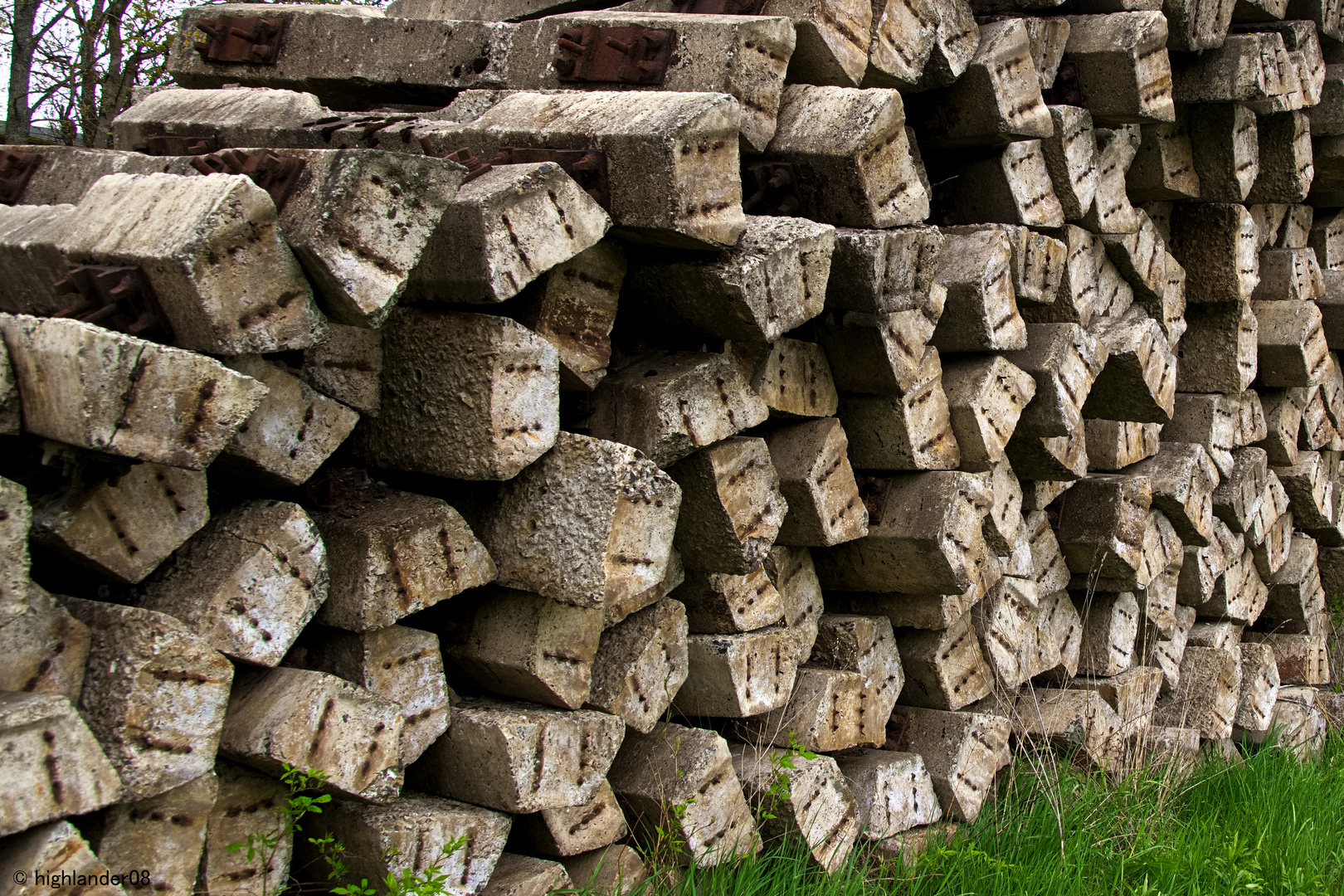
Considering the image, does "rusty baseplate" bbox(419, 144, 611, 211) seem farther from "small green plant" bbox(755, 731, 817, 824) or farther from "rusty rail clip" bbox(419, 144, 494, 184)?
"small green plant" bbox(755, 731, 817, 824)

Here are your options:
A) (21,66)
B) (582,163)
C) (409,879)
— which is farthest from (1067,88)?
(21,66)

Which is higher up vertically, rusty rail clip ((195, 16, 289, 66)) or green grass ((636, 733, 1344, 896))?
rusty rail clip ((195, 16, 289, 66))

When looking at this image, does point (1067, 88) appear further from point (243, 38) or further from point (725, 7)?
point (243, 38)

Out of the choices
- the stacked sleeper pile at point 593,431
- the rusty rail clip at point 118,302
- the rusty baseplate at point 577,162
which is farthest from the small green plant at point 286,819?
the rusty baseplate at point 577,162

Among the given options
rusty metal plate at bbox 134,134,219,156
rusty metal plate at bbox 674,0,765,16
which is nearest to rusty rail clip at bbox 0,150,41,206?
rusty metal plate at bbox 134,134,219,156

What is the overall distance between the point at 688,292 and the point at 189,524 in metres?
1.14

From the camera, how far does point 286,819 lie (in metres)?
2.23

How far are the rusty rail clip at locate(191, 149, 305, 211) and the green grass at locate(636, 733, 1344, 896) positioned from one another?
1.61 m

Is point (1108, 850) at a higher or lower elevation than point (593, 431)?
lower

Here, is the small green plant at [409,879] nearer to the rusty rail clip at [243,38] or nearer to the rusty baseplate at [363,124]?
the rusty baseplate at [363,124]

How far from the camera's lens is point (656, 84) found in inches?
111

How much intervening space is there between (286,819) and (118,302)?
934mm

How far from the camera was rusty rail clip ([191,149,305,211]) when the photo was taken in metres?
2.13

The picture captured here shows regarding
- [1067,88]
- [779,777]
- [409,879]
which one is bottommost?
[779,777]
